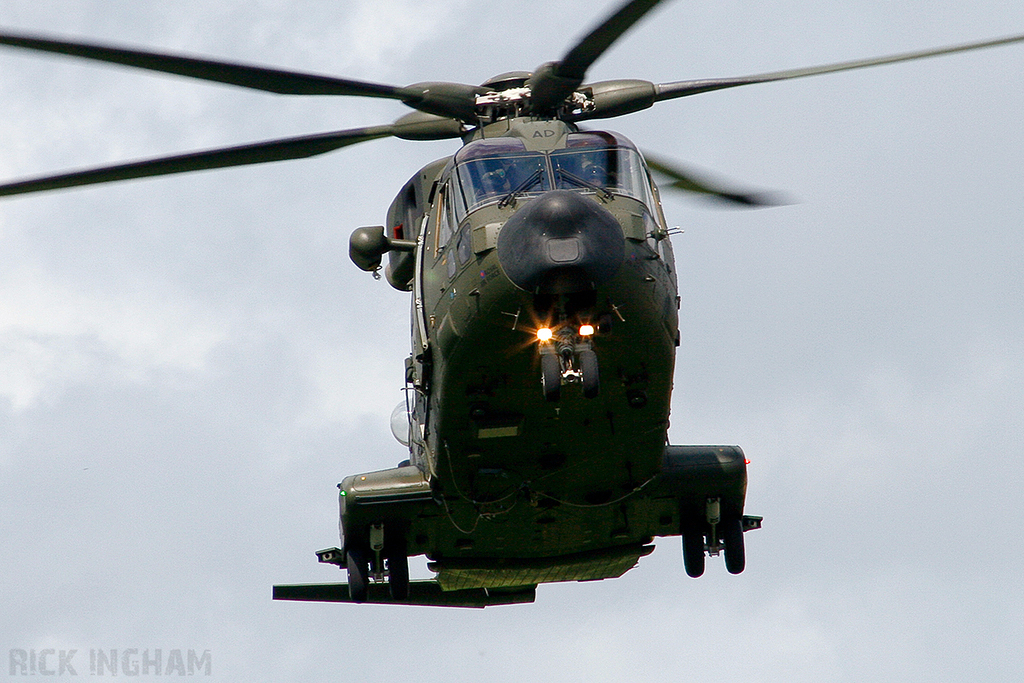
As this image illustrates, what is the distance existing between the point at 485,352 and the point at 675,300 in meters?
1.99

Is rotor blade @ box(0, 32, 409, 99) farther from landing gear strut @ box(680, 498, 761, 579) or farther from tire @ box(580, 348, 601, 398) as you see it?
landing gear strut @ box(680, 498, 761, 579)

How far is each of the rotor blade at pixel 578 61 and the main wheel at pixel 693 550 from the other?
212 inches

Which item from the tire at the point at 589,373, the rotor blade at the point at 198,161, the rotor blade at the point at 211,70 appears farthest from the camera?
the rotor blade at the point at 198,161

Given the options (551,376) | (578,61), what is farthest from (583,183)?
(551,376)

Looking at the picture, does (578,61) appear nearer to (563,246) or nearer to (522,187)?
(522,187)

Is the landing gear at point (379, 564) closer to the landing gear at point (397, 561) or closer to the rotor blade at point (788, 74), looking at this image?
the landing gear at point (397, 561)

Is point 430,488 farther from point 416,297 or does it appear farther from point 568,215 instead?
point 568,215

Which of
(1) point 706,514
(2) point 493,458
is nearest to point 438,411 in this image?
(2) point 493,458

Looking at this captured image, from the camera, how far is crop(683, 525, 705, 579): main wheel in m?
16.8

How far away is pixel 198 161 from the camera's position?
1366 centimetres

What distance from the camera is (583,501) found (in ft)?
49.7

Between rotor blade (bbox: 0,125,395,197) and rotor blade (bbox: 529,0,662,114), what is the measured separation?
2074 millimetres

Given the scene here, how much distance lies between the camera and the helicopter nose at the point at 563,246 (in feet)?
40.5

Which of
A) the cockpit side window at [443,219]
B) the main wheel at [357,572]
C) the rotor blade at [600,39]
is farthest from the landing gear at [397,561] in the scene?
the rotor blade at [600,39]
